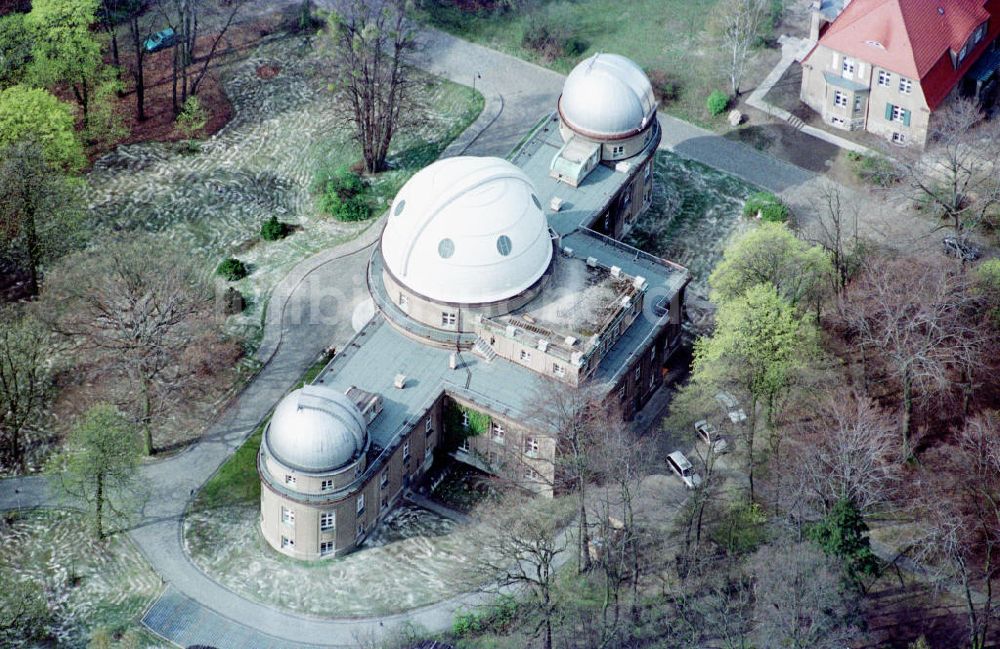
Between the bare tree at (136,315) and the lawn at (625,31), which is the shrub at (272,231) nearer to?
the bare tree at (136,315)

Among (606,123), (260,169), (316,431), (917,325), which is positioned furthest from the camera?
(260,169)

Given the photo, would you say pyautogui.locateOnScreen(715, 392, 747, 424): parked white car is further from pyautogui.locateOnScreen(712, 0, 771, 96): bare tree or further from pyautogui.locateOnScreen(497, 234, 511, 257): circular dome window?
pyautogui.locateOnScreen(712, 0, 771, 96): bare tree

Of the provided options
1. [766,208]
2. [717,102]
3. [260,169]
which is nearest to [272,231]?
[260,169]

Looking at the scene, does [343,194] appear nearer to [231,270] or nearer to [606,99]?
[231,270]

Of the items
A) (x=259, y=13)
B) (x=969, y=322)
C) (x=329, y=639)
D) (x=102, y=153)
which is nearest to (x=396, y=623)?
(x=329, y=639)

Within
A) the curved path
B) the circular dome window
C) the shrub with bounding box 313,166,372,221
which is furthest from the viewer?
the shrub with bounding box 313,166,372,221

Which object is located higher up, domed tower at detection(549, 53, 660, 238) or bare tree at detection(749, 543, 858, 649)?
domed tower at detection(549, 53, 660, 238)

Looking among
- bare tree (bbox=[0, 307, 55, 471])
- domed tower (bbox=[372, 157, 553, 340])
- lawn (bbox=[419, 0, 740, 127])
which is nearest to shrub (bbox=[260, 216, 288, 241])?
domed tower (bbox=[372, 157, 553, 340])
